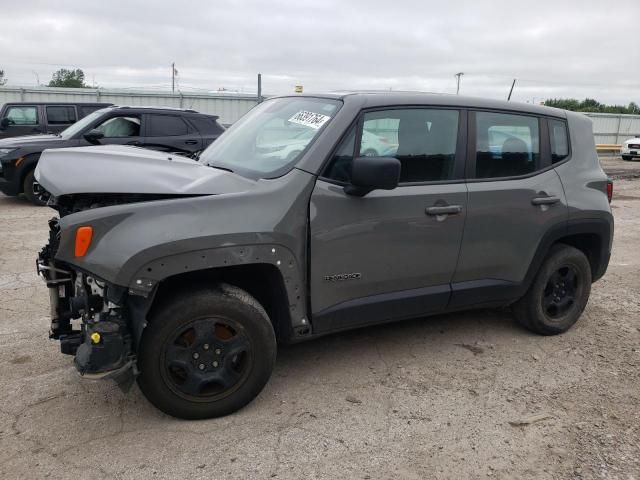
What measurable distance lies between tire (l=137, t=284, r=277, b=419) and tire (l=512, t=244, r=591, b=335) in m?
2.28

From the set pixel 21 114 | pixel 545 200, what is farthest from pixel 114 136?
pixel 545 200

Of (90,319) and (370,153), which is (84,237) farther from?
(370,153)

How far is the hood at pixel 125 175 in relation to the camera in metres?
2.87

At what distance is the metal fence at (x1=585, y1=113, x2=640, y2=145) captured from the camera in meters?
27.0

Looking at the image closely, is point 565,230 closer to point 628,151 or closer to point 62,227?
point 62,227

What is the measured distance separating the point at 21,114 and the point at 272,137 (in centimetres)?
1077

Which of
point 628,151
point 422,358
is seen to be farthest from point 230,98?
point 422,358

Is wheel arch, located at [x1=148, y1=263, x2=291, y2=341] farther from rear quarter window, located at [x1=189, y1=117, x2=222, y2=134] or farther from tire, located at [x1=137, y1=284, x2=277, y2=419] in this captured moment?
rear quarter window, located at [x1=189, y1=117, x2=222, y2=134]

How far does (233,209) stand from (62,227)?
2.80 feet

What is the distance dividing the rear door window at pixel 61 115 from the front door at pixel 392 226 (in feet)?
35.2

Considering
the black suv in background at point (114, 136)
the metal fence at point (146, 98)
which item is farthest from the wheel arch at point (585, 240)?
the metal fence at point (146, 98)

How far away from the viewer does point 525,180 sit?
158 inches

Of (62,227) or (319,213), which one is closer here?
(62,227)

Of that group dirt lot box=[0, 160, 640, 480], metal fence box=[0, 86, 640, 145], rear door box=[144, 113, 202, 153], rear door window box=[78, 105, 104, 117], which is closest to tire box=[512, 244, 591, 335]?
dirt lot box=[0, 160, 640, 480]
